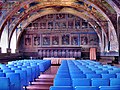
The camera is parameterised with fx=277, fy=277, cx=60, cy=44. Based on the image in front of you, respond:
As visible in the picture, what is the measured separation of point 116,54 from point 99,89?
2550 centimetres

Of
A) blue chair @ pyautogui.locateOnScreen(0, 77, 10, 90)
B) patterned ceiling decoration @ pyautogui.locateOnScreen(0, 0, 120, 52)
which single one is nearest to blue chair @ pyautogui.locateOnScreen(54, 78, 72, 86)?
blue chair @ pyautogui.locateOnScreen(0, 77, 10, 90)

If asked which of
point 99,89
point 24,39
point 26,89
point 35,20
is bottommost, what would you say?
point 26,89

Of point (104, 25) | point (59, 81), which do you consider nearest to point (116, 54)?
point (104, 25)

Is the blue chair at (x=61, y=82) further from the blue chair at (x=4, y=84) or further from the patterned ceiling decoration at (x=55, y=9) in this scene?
the patterned ceiling decoration at (x=55, y=9)

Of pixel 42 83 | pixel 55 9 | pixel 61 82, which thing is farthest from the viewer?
pixel 55 9

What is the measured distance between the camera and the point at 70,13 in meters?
45.0

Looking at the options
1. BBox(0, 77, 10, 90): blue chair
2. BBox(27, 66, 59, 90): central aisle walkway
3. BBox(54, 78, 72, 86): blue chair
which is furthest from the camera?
BBox(27, 66, 59, 90): central aisle walkway

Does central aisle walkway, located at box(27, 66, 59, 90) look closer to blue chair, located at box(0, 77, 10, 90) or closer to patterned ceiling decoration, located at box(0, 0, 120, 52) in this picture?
blue chair, located at box(0, 77, 10, 90)

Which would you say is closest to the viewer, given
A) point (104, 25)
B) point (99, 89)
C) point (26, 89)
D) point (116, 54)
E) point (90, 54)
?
point (99, 89)

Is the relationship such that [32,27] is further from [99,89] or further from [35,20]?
[99,89]

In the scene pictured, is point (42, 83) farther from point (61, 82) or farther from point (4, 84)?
point (61, 82)

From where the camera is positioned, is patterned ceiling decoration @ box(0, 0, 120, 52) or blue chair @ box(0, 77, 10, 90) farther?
patterned ceiling decoration @ box(0, 0, 120, 52)

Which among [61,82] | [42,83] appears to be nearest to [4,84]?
[61,82]

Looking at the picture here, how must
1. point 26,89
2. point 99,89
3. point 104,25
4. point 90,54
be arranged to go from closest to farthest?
point 99,89 < point 26,89 < point 104,25 < point 90,54
